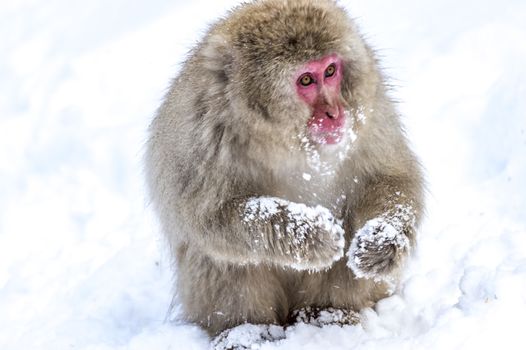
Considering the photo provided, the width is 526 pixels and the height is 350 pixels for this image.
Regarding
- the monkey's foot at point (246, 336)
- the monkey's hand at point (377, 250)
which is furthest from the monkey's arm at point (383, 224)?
the monkey's foot at point (246, 336)

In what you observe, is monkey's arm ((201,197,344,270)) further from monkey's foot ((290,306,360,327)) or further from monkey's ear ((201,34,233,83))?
monkey's ear ((201,34,233,83))

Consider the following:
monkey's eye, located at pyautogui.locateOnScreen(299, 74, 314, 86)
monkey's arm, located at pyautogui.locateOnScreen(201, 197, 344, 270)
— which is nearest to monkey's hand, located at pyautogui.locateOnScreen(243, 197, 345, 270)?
monkey's arm, located at pyautogui.locateOnScreen(201, 197, 344, 270)

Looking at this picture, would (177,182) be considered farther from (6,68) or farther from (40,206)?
(6,68)

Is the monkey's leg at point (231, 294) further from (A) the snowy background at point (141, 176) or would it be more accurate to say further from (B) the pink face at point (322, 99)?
(B) the pink face at point (322, 99)

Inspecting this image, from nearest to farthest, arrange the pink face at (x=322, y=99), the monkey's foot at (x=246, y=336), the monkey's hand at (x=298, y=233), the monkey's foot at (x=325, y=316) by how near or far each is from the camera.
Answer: the pink face at (x=322, y=99) → the monkey's hand at (x=298, y=233) → the monkey's foot at (x=246, y=336) → the monkey's foot at (x=325, y=316)

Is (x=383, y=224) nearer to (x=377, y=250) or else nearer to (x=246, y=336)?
(x=377, y=250)

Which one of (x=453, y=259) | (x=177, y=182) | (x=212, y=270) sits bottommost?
(x=453, y=259)

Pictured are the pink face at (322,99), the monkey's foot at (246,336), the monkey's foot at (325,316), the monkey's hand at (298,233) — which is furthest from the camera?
the monkey's foot at (325,316)

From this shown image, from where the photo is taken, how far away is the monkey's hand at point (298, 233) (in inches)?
153

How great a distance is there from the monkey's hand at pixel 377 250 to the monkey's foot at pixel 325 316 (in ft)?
1.14

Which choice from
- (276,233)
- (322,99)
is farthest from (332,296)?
(322,99)

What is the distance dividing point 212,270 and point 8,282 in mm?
1812

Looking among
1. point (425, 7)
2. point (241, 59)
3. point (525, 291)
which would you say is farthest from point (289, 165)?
point (425, 7)

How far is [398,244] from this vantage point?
3.94 metres
